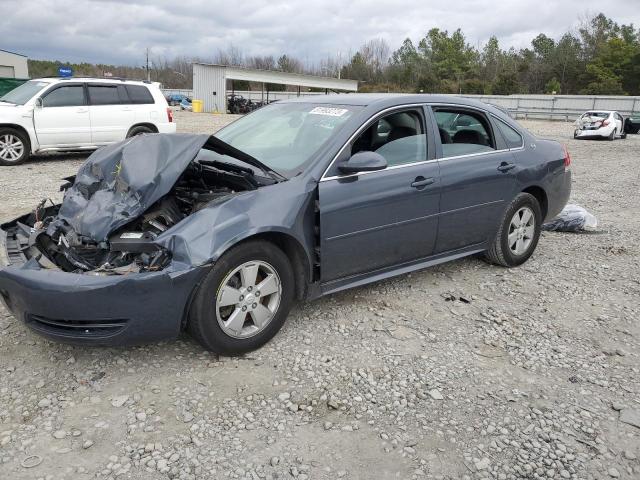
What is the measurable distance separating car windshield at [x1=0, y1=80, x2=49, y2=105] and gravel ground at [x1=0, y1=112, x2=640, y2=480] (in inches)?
345

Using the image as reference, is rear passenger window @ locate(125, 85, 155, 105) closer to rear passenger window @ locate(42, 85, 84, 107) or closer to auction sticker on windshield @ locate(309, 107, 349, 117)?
rear passenger window @ locate(42, 85, 84, 107)

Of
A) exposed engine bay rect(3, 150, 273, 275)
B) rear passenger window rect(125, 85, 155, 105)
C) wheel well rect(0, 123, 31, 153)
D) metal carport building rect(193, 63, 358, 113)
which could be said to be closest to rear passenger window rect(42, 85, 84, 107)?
wheel well rect(0, 123, 31, 153)

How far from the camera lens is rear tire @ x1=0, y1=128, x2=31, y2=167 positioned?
34.2 ft

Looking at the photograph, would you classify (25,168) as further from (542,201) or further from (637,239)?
(637,239)

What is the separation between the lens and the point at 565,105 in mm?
39469

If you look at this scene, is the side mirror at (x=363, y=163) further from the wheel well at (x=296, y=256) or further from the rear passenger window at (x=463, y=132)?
the rear passenger window at (x=463, y=132)

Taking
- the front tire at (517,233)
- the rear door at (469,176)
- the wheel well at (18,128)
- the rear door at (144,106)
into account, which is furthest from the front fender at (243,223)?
the rear door at (144,106)

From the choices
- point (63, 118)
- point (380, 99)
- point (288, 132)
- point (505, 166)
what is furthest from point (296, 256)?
point (63, 118)

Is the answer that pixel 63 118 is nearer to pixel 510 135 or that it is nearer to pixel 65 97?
pixel 65 97

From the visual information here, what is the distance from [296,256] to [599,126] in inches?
885

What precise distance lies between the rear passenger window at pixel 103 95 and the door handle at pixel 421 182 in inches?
375

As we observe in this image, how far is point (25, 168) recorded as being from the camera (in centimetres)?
1038

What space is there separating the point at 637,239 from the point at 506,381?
4.31 metres

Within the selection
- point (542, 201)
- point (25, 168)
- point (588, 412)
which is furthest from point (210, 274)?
point (25, 168)
